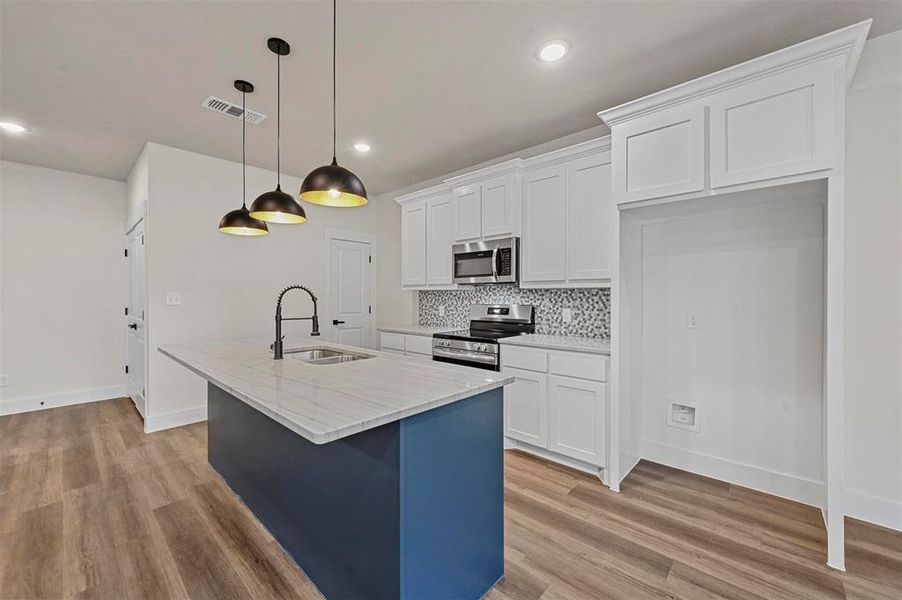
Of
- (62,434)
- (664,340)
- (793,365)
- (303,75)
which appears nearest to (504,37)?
(303,75)

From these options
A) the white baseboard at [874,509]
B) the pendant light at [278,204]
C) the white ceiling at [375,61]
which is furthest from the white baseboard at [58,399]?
the white baseboard at [874,509]

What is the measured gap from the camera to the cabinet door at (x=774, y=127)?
1.94 metres

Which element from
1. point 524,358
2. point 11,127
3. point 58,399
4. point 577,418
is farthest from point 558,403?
point 58,399

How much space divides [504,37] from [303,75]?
1.30 meters

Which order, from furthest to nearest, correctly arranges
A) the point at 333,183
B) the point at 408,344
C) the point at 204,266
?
1. the point at 408,344
2. the point at 204,266
3. the point at 333,183

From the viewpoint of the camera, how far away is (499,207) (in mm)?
3633

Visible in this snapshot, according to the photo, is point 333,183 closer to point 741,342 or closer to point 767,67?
point 767,67

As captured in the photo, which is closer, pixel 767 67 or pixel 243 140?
pixel 767 67

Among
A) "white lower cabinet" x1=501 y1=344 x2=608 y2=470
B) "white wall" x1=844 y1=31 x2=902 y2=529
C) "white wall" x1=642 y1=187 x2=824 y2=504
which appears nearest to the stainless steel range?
"white lower cabinet" x1=501 y1=344 x2=608 y2=470

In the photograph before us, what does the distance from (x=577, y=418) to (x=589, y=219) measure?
1.48 m

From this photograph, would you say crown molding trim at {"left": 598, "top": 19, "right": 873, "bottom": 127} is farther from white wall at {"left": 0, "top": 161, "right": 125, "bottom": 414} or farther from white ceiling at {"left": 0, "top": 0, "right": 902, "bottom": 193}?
white wall at {"left": 0, "top": 161, "right": 125, "bottom": 414}

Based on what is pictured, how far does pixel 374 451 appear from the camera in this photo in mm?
1501

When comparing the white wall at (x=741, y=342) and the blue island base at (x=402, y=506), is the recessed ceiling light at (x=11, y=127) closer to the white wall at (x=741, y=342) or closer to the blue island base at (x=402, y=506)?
the blue island base at (x=402, y=506)

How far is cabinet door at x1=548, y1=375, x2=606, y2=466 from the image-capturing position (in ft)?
8.95
